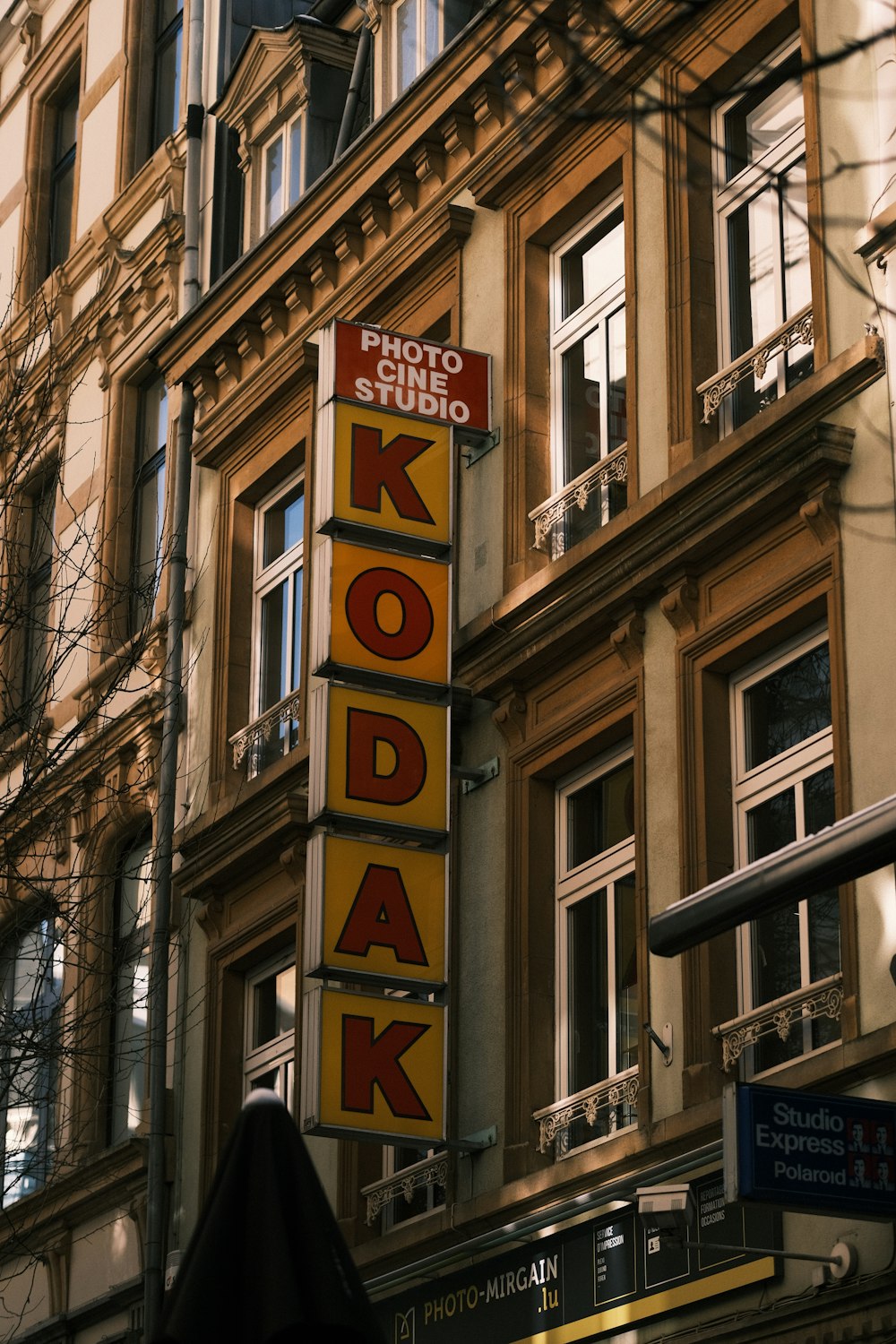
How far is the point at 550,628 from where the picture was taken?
1653 centimetres

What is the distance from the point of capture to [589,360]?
1789 cm

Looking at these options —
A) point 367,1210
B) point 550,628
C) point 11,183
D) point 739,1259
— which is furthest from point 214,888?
point 11,183

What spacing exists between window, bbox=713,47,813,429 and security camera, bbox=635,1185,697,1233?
519 cm

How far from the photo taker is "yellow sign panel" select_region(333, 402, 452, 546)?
58.2 ft

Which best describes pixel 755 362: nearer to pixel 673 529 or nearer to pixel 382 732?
pixel 673 529

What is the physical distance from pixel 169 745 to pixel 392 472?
17.5 feet

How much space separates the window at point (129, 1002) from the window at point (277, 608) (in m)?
1.87

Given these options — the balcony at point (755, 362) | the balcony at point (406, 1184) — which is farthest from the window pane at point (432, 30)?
the balcony at point (406, 1184)

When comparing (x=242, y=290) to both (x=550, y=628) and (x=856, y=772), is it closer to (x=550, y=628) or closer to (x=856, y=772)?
(x=550, y=628)

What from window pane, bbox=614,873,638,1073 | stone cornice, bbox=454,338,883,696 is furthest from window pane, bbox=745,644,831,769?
window pane, bbox=614,873,638,1073

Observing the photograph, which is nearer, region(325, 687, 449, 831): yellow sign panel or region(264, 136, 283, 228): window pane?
region(325, 687, 449, 831): yellow sign panel

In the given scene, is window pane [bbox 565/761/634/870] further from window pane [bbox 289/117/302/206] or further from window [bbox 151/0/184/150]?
window [bbox 151/0/184/150]

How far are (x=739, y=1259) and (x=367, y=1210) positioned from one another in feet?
16.7

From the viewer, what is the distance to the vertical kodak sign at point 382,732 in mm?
16328
